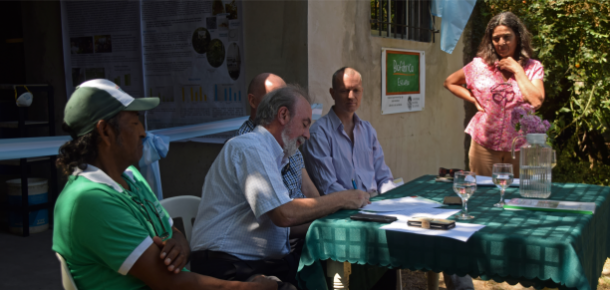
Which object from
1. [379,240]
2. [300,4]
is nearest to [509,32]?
[300,4]

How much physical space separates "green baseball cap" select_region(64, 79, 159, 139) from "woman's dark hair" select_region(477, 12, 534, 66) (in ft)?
10.1

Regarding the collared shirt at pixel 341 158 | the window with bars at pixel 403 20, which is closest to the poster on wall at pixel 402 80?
the window with bars at pixel 403 20

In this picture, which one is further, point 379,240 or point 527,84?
point 527,84

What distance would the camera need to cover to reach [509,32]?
3.79m

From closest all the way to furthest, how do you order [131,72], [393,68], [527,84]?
[527,84] < [131,72] < [393,68]

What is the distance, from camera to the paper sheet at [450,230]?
6.09 ft

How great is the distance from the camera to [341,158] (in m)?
3.35

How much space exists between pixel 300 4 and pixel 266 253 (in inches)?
94.1

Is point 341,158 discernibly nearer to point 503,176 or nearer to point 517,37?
point 503,176

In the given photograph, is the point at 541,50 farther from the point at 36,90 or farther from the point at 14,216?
the point at 14,216

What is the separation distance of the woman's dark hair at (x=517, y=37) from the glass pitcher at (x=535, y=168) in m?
1.44

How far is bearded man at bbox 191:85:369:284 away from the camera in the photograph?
2135 mm

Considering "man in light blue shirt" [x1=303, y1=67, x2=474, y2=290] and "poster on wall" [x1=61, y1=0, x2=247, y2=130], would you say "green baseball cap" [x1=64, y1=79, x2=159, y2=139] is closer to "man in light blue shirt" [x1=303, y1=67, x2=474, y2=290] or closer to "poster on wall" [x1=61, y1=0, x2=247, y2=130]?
"man in light blue shirt" [x1=303, y1=67, x2=474, y2=290]

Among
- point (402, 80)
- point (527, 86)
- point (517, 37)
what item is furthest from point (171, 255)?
point (402, 80)
